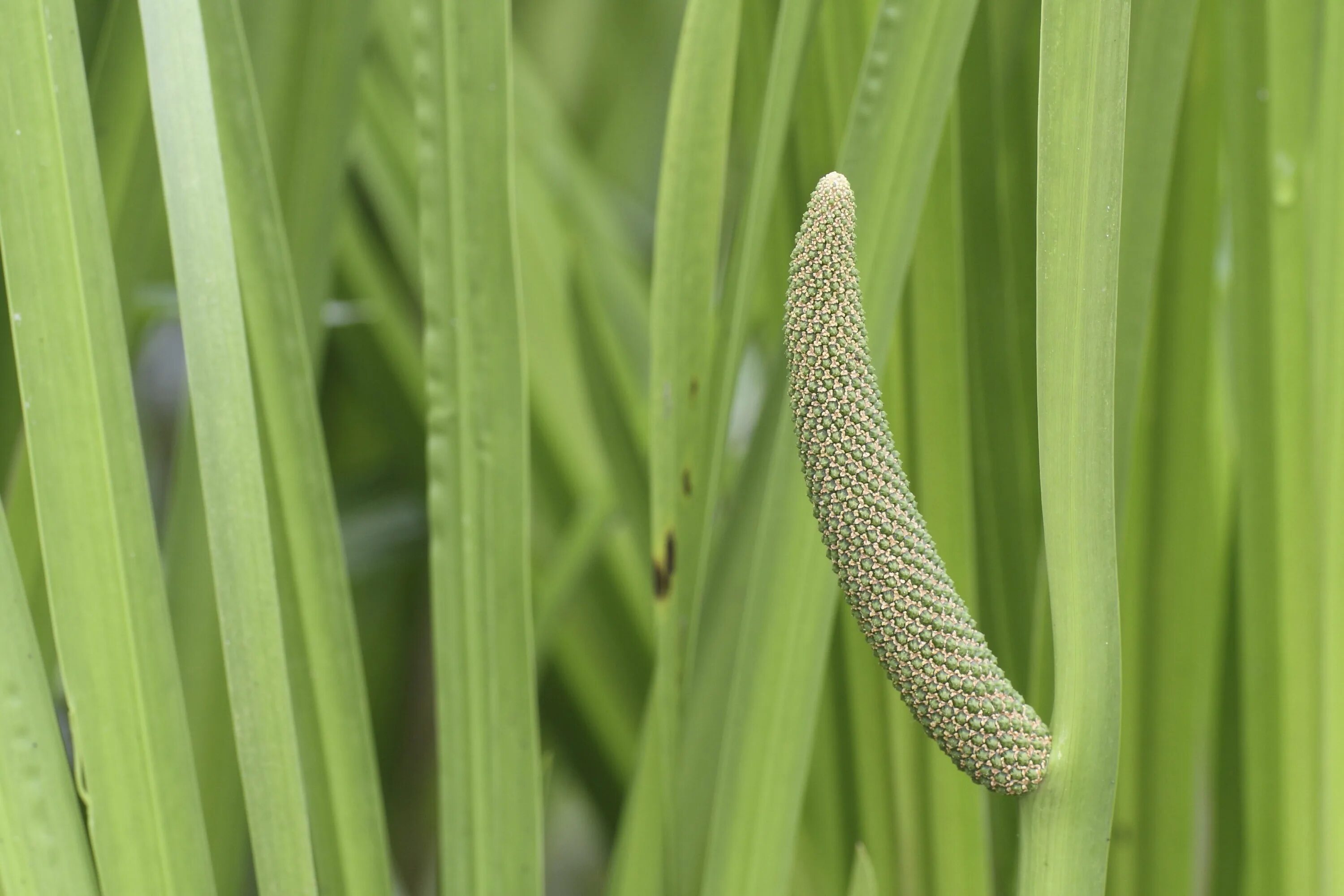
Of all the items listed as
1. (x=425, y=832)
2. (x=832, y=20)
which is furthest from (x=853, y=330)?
(x=425, y=832)

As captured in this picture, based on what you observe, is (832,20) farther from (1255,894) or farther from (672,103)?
(1255,894)

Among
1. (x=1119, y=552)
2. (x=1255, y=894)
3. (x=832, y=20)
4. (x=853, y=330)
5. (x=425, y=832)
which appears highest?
(x=832, y=20)

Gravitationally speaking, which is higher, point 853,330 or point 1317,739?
point 853,330

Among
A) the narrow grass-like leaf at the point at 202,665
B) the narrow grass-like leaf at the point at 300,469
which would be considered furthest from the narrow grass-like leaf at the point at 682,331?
the narrow grass-like leaf at the point at 202,665

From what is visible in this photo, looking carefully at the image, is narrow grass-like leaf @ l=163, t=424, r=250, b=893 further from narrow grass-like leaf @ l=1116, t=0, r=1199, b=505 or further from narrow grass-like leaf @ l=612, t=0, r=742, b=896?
narrow grass-like leaf @ l=1116, t=0, r=1199, b=505

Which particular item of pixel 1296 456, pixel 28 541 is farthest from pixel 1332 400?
pixel 28 541
